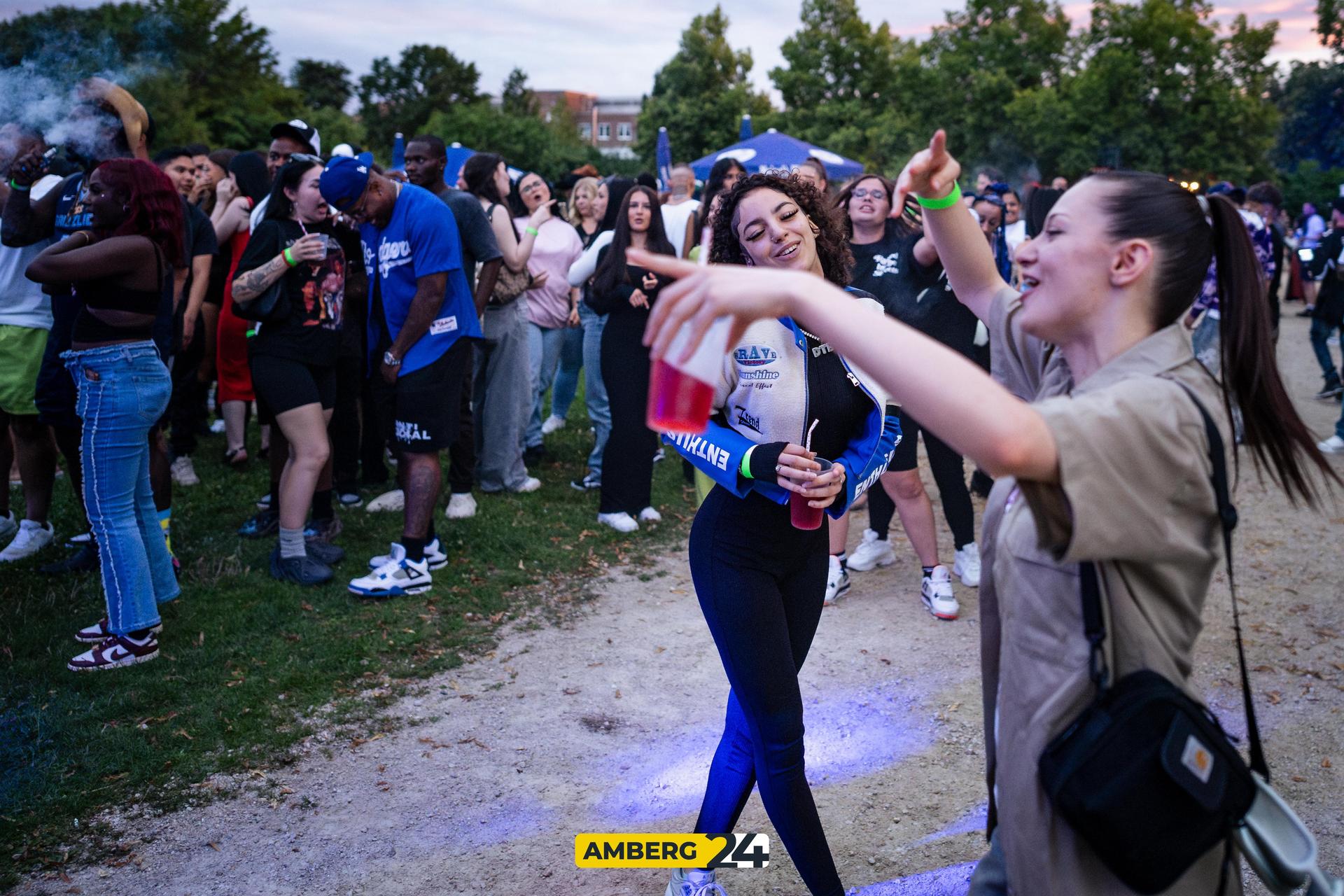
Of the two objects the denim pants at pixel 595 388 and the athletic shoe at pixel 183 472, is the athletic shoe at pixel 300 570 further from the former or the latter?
the denim pants at pixel 595 388

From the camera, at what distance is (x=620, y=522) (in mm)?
7438

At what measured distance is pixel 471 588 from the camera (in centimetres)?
612

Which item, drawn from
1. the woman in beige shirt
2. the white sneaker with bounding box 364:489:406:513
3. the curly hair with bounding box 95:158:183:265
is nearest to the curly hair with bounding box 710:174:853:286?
the woman in beige shirt

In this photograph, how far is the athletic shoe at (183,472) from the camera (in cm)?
797

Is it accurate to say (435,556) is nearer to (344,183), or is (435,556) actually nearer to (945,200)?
(344,183)

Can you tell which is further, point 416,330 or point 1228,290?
point 416,330

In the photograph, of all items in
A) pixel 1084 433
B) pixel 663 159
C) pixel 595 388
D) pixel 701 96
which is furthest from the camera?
pixel 701 96

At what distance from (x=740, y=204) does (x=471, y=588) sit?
364 cm

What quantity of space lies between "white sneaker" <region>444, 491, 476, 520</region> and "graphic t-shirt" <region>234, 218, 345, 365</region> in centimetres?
173

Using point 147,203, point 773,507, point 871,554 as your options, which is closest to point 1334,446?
point 871,554

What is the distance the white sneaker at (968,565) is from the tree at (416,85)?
258ft

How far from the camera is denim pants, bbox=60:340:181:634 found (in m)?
4.73

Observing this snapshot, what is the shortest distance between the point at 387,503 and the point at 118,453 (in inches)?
117

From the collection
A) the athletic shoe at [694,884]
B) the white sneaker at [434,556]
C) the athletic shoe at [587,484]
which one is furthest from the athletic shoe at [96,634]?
the athletic shoe at [587,484]
